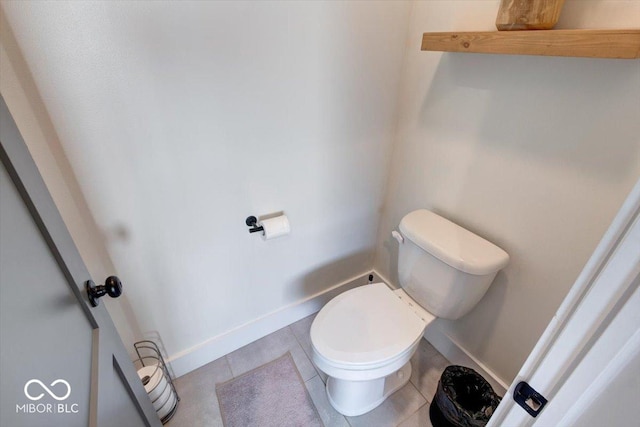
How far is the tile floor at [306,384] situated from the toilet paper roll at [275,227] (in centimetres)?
73

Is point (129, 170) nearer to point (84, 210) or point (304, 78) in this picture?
point (84, 210)

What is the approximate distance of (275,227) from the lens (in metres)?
1.30

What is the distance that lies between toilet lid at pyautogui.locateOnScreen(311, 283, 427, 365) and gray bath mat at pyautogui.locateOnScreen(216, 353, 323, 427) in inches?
17.4

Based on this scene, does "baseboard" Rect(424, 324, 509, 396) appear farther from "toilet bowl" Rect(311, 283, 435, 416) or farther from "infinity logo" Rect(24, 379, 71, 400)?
"infinity logo" Rect(24, 379, 71, 400)

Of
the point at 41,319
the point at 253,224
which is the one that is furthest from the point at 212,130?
the point at 41,319

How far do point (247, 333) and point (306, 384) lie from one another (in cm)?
41

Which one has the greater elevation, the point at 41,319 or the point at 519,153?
the point at 519,153

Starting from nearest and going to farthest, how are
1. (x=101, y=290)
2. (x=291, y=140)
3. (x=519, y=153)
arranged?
(x=101, y=290), (x=519, y=153), (x=291, y=140)

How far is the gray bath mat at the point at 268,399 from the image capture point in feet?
4.32

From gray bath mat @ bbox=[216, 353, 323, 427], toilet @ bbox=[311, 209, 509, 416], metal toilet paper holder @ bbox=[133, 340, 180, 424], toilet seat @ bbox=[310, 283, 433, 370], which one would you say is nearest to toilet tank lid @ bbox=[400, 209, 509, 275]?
toilet @ bbox=[311, 209, 509, 416]

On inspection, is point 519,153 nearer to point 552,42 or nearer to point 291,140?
point 552,42

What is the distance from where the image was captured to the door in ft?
1.51

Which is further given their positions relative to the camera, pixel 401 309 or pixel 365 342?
pixel 401 309

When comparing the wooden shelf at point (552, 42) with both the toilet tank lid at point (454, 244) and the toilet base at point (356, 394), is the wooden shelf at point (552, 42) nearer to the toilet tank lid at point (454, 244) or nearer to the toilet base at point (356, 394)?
the toilet tank lid at point (454, 244)
